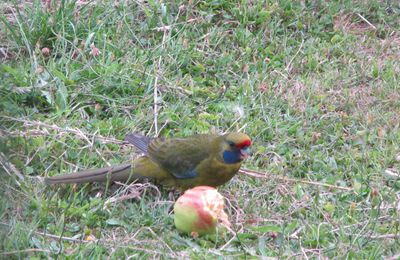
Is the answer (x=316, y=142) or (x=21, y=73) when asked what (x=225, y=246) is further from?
(x=21, y=73)

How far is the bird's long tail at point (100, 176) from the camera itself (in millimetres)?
5035

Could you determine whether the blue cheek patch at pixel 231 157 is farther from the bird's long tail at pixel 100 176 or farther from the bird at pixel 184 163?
the bird's long tail at pixel 100 176

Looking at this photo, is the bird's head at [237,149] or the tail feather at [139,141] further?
the tail feather at [139,141]

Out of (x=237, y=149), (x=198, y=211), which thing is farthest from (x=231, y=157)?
(x=198, y=211)

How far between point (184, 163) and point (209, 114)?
0.93 metres

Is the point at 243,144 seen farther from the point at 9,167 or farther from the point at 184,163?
the point at 9,167

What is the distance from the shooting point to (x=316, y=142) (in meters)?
5.94

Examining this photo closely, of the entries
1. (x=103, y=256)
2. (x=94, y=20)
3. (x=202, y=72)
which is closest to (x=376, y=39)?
(x=202, y=72)

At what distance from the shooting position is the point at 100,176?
16.8 ft

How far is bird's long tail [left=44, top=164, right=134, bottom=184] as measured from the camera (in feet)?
16.5

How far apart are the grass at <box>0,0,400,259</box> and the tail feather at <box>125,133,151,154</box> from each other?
7.7 inches

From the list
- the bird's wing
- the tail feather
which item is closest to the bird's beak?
the bird's wing

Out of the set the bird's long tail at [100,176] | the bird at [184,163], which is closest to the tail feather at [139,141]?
the bird at [184,163]

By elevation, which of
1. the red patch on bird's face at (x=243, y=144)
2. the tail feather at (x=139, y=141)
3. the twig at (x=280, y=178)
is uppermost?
the red patch on bird's face at (x=243, y=144)
